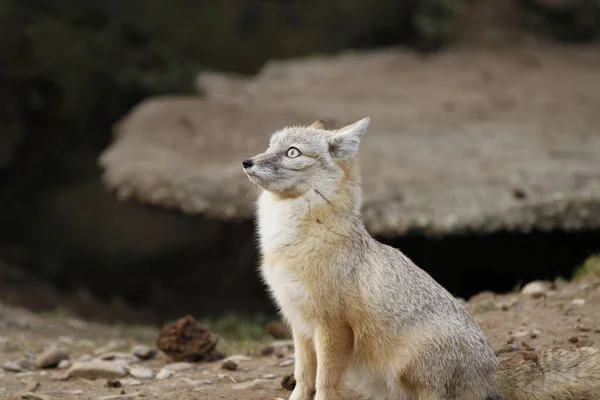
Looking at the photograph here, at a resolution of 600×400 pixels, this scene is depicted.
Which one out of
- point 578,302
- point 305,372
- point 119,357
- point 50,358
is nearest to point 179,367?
point 119,357

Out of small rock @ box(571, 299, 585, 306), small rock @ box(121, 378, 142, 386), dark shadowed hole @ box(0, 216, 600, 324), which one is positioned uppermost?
dark shadowed hole @ box(0, 216, 600, 324)

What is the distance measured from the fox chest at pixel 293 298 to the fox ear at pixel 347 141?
30.8 inches

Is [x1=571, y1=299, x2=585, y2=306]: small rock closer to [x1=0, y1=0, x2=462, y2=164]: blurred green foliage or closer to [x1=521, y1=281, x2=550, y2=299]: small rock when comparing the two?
[x1=521, y1=281, x2=550, y2=299]: small rock

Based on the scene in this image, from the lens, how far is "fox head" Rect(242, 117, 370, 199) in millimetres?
5090

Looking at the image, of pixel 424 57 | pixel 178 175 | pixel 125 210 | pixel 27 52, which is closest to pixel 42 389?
pixel 178 175

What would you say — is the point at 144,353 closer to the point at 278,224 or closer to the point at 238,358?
the point at 238,358

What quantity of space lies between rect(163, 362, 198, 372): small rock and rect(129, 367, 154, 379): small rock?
0.17 m

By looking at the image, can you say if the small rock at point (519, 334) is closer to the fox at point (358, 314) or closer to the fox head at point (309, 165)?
the fox at point (358, 314)

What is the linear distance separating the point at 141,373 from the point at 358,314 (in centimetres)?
211

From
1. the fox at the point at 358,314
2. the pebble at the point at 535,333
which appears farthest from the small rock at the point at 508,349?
the fox at the point at 358,314

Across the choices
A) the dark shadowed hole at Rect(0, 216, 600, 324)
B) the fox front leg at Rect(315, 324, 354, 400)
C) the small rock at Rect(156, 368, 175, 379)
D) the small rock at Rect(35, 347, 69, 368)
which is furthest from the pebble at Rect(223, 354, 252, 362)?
the dark shadowed hole at Rect(0, 216, 600, 324)

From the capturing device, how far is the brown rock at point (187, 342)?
656cm

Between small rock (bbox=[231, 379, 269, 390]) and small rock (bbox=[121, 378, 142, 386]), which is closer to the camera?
small rock (bbox=[231, 379, 269, 390])

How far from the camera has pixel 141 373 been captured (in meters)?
6.24
